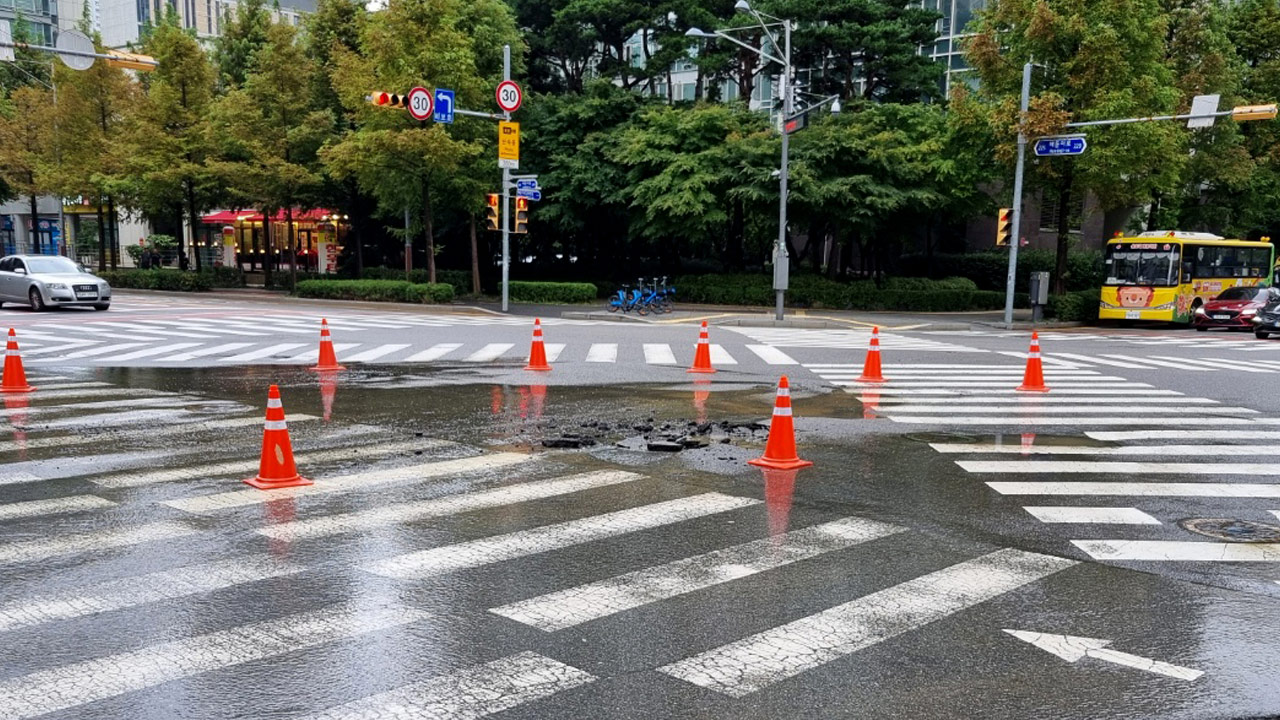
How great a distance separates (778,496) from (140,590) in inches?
183

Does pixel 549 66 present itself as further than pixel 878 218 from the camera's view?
Yes

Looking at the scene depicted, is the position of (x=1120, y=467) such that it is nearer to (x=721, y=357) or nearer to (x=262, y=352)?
(x=721, y=357)

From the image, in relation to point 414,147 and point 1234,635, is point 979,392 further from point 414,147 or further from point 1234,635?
point 414,147

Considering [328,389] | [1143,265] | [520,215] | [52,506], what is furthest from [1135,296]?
[52,506]

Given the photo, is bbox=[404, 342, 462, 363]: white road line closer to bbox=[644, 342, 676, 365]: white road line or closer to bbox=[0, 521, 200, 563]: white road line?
bbox=[644, 342, 676, 365]: white road line

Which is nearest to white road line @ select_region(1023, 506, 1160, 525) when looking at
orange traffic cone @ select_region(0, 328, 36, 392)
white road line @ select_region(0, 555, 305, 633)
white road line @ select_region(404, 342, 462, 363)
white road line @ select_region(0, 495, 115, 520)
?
white road line @ select_region(0, 555, 305, 633)

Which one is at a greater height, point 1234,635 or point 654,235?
point 654,235

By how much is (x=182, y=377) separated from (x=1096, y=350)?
765 inches

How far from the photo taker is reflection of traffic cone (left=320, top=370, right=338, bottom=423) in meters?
12.2

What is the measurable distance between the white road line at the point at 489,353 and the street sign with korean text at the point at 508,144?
11530 mm

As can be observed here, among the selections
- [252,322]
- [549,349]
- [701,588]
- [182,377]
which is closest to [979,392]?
[549,349]

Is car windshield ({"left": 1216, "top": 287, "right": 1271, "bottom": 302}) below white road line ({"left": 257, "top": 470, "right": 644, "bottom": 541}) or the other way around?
the other way around

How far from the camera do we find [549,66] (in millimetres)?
45125

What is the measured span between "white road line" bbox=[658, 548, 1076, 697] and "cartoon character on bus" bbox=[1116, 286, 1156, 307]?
99.2 ft
